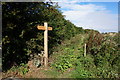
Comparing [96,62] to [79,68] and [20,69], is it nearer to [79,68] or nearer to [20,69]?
[79,68]

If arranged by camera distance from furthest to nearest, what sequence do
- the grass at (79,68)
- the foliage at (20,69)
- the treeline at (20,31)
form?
1. the foliage at (20,69)
2. the grass at (79,68)
3. the treeline at (20,31)

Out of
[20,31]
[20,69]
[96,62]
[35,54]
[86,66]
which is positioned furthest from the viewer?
[35,54]

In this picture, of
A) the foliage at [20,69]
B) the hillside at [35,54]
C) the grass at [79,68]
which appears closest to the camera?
the hillside at [35,54]

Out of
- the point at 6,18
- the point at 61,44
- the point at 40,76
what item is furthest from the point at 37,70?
the point at 61,44

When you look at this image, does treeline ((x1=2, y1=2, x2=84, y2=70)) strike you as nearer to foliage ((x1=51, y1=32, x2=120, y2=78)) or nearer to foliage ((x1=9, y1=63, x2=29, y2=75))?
foliage ((x1=9, y1=63, x2=29, y2=75))

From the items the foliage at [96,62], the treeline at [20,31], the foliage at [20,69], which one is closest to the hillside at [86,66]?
the foliage at [96,62]

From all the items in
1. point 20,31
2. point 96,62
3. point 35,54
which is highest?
point 20,31

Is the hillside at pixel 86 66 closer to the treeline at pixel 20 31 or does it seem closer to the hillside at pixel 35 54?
the hillside at pixel 35 54

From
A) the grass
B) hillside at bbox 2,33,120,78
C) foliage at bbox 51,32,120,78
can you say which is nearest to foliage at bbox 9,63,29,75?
hillside at bbox 2,33,120,78

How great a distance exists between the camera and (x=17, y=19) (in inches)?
153

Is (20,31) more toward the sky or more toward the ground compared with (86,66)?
more toward the sky

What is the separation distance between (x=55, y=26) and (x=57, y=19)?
20.1 inches

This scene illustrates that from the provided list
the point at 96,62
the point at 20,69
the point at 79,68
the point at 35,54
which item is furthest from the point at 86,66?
the point at 20,69

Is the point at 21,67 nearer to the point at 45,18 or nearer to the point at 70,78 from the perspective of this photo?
the point at 70,78
